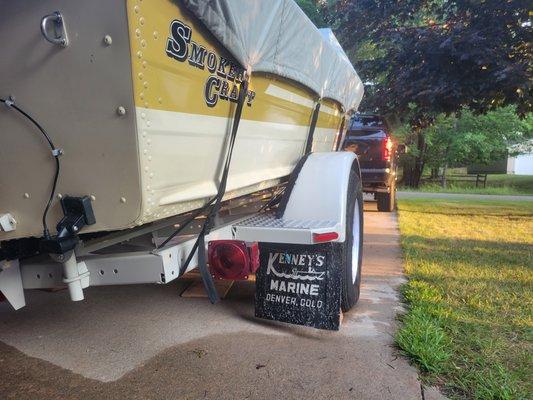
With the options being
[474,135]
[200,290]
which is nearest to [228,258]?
[200,290]

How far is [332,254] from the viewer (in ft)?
11.0

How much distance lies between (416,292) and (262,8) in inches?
117

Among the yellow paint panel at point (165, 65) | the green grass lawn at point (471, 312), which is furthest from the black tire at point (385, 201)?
the yellow paint panel at point (165, 65)

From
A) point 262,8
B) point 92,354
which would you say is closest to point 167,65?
point 262,8

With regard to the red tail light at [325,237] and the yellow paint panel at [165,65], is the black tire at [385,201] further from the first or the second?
the yellow paint panel at [165,65]

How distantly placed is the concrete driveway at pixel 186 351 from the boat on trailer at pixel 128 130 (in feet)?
2.22

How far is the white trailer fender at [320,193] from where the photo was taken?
11.0 feet

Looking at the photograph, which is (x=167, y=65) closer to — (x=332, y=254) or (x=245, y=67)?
(x=245, y=67)

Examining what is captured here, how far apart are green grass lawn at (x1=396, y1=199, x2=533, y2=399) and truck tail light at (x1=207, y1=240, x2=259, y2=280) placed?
132cm

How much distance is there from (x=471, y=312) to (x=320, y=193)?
1692 millimetres

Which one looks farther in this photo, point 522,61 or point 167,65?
point 522,61

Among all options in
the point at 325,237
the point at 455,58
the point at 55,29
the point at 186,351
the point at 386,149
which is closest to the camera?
the point at 55,29

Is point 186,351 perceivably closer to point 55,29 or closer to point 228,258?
point 228,258

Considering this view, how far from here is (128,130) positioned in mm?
1962
